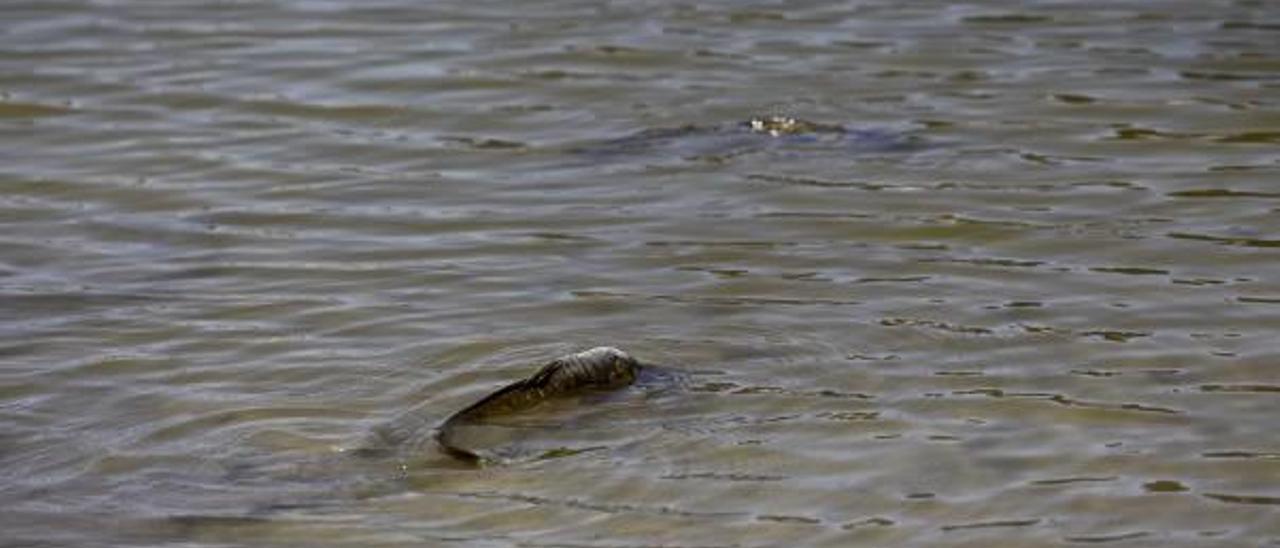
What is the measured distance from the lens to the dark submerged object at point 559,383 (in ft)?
16.0

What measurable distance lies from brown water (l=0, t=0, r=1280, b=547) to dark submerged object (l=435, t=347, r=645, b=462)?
0.28ft

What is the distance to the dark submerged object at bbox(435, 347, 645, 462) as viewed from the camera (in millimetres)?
4880

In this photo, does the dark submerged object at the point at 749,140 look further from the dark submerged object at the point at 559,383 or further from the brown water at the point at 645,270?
the dark submerged object at the point at 559,383

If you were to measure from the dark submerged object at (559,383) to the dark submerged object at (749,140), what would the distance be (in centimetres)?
187

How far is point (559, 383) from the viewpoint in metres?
4.97

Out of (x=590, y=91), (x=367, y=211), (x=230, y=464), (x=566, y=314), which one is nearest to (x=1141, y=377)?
(x=566, y=314)

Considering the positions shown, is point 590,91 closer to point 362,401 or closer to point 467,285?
point 467,285

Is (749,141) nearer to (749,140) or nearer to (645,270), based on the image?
(749,140)

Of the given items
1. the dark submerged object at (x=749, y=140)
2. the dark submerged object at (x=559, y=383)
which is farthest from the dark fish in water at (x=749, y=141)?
the dark submerged object at (x=559, y=383)

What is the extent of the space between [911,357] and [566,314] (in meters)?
0.81

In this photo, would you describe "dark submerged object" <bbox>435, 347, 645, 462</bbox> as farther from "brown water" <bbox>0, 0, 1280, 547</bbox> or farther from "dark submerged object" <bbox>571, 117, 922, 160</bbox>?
"dark submerged object" <bbox>571, 117, 922, 160</bbox>

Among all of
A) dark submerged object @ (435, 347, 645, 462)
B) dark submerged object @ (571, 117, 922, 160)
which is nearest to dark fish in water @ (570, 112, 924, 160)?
dark submerged object @ (571, 117, 922, 160)

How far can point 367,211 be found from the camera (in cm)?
A: 648

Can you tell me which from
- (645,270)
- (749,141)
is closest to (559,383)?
(645,270)
